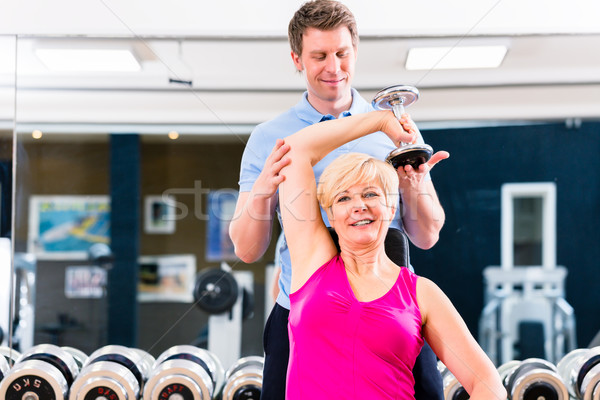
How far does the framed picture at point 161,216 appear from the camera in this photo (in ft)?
7.59

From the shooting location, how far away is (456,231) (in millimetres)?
2260

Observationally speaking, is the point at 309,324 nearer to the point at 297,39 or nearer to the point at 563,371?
the point at 297,39

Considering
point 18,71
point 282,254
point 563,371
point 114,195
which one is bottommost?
point 563,371

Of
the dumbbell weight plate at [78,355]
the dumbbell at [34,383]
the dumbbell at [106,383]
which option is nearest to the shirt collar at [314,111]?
the dumbbell at [106,383]

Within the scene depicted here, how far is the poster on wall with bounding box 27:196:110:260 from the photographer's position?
→ 2.33 m

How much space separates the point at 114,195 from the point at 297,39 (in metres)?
1.25

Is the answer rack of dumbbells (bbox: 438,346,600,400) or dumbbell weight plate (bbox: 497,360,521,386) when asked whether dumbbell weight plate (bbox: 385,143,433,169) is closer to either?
rack of dumbbells (bbox: 438,346,600,400)

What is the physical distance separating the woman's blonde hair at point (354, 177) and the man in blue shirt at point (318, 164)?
12 centimetres

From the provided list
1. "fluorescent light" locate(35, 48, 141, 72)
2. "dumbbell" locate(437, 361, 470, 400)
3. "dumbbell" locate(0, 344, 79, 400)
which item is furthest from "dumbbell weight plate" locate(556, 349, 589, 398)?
"fluorescent light" locate(35, 48, 141, 72)

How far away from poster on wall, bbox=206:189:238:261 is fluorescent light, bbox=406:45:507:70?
3.00 feet

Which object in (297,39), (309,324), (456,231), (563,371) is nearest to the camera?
(309,324)

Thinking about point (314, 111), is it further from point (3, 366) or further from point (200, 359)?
point (3, 366)

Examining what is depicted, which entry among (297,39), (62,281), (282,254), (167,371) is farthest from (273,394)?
(62,281)

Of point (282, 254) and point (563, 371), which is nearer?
point (282, 254)
